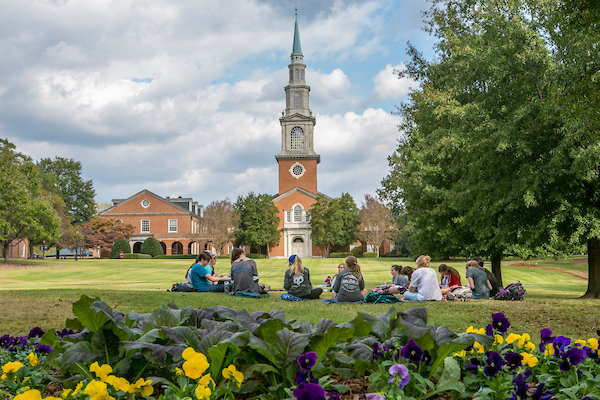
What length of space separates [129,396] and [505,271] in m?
32.8

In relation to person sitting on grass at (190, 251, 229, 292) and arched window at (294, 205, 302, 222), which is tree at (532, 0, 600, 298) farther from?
arched window at (294, 205, 302, 222)

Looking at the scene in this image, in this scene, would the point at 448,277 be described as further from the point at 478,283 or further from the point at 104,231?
the point at 104,231

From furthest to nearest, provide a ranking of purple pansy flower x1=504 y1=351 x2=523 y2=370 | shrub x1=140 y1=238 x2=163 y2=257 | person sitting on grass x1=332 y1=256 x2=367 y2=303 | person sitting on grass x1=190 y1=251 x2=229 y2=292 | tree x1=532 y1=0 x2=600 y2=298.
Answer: shrub x1=140 y1=238 x2=163 y2=257
person sitting on grass x1=190 y1=251 x2=229 y2=292
person sitting on grass x1=332 y1=256 x2=367 y2=303
tree x1=532 y1=0 x2=600 y2=298
purple pansy flower x1=504 y1=351 x2=523 y2=370

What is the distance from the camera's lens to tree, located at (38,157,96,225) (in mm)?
69562

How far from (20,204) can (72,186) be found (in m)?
40.0

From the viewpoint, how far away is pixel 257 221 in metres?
57.2

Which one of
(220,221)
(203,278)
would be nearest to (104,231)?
(220,221)

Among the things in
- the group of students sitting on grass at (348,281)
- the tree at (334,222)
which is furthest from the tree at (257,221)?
the group of students sitting on grass at (348,281)

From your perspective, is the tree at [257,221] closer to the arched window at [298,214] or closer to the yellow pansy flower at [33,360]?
the arched window at [298,214]

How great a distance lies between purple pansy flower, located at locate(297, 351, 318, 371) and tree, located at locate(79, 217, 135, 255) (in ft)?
192

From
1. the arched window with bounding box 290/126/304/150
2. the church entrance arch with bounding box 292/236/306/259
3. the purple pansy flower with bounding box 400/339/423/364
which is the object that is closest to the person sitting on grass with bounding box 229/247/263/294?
the purple pansy flower with bounding box 400/339/423/364

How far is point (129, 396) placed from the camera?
9.64 ft

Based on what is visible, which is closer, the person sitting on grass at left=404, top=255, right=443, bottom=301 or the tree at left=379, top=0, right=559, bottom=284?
the person sitting on grass at left=404, top=255, right=443, bottom=301

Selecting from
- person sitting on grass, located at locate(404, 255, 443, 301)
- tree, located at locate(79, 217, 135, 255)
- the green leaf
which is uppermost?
tree, located at locate(79, 217, 135, 255)
